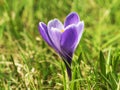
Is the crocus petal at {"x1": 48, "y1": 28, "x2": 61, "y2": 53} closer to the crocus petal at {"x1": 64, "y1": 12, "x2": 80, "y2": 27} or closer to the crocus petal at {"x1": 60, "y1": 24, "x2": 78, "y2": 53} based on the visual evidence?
the crocus petal at {"x1": 60, "y1": 24, "x2": 78, "y2": 53}

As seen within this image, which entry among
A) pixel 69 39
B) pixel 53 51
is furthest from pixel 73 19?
pixel 53 51

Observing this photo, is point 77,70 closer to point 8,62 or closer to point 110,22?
point 8,62

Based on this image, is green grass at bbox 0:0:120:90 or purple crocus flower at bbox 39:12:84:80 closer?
A: purple crocus flower at bbox 39:12:84:80

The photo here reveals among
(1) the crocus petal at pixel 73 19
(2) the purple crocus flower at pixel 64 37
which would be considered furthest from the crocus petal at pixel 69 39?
(1) the crocus petal at pixel 73 19

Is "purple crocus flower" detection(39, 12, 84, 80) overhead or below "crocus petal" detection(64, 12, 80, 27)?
below

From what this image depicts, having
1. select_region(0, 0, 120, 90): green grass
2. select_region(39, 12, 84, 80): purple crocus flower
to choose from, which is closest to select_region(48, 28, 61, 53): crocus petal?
select_region(39, 12, 84, 80): purple crocus flower

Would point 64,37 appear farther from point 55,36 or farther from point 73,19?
point 73,19

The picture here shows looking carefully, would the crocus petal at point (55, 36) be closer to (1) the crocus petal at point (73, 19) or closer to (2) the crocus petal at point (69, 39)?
(2) the crocus petal at point (69, 39)
